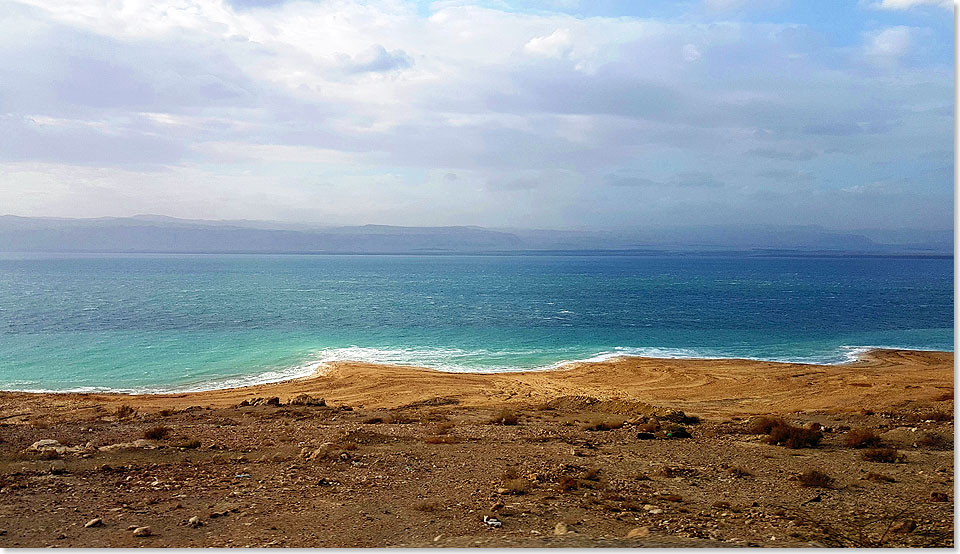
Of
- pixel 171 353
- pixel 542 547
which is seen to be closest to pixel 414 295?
pixel 171 353

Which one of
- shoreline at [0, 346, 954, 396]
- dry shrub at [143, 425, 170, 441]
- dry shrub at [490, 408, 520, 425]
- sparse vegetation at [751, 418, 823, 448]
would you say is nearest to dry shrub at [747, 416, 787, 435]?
sparse vegetation at [751, 418, 823, 448]

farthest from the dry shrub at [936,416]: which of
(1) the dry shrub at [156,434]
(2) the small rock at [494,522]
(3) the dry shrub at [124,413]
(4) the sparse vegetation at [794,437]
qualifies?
(3) the dry shrub at [124,413]

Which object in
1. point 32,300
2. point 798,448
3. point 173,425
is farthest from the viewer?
point 32,300

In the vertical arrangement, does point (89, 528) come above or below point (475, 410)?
above

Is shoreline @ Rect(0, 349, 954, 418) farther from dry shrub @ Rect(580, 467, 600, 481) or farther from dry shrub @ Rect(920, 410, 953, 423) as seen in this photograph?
dry shrub @ Rect(580, 467, 600, 481)

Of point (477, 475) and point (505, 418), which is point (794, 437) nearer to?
point (505, 418)

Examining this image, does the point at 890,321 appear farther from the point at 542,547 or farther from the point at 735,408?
the point at 542,547

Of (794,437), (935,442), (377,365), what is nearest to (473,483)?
(794,437)

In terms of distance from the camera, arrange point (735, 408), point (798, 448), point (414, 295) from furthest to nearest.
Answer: point (414, 295)
point (735, 408)
point (798, 448)
